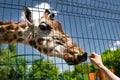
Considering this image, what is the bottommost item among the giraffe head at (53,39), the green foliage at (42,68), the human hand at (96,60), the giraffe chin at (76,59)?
the human hand at (96,60)

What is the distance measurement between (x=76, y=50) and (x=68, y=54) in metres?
0.33

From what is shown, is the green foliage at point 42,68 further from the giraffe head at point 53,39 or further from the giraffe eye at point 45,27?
the giraffe eye at point 45,27

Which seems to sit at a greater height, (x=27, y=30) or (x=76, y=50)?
(x=27, y=30)


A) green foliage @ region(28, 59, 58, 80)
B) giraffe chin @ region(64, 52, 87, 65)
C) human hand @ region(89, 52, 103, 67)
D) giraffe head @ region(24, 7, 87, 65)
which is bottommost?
human hand @ region(89, 52, 103, 67)

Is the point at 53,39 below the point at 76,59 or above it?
above

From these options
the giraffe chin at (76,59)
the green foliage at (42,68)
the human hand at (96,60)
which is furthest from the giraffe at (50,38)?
the human hand at (96,60)

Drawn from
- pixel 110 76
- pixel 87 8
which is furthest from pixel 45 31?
pixel 110 76

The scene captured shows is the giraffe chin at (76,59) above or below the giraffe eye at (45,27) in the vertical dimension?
below

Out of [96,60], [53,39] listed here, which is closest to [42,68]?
[53,39]

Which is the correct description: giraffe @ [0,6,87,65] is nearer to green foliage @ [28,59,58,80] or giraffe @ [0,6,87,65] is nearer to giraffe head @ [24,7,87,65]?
giraffe head @ [24,7,87,65]

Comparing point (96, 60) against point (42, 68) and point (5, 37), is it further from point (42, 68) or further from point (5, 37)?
point (42, 68)

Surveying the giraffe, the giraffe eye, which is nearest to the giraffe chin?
the giraffe

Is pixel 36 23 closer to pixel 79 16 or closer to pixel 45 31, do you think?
pixel 45 31

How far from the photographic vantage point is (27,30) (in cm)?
667
